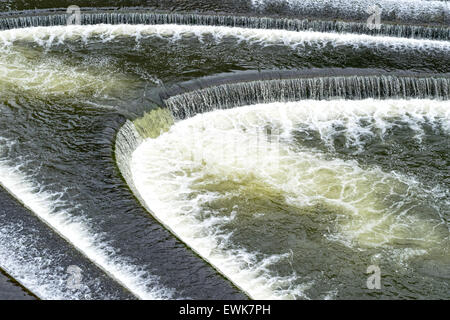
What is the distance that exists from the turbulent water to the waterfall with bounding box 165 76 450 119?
0.03 metres

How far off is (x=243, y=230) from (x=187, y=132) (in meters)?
2.51

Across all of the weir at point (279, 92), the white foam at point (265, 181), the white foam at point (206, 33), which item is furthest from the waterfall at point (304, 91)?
the white foam at point (206, 33)

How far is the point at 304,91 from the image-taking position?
11.0 metres

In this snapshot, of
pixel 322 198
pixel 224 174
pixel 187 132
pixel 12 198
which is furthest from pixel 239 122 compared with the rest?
pixel 12 198

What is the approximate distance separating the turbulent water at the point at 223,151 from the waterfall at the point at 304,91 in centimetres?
3

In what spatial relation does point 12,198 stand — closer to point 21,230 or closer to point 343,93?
point 21,230

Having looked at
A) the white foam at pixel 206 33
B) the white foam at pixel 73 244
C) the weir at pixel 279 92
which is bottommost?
the white foam at pixel 73 244

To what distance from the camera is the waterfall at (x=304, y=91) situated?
34.3 feet

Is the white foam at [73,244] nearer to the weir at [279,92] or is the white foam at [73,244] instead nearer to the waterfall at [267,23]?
the weir at [279,92]

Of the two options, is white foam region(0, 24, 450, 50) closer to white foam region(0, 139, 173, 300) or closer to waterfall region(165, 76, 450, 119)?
waterfall region(165, 76, 450, 119)

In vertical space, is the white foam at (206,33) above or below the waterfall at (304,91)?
above

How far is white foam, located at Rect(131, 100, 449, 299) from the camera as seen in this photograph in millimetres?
7652

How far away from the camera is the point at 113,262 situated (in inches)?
265
